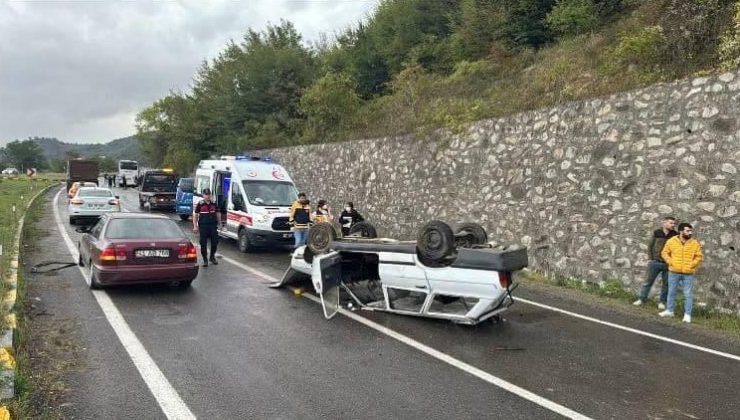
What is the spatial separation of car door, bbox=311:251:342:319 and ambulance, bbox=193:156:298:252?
21.5ft

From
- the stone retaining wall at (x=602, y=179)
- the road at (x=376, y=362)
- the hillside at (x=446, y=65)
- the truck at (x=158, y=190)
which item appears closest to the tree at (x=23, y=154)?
the hillside at (x=446, y=65)

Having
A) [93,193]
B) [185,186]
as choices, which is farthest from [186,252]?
[185,186]

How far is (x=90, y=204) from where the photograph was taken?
21.1 metres

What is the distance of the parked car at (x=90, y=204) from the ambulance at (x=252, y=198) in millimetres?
5328

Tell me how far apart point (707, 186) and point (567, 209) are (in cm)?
279

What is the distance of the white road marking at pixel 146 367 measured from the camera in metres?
4.85

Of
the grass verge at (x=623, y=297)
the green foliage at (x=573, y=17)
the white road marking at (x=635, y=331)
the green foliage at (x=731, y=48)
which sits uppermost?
the green foliage at (x=573, y=17)

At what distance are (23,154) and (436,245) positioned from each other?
6182 inches

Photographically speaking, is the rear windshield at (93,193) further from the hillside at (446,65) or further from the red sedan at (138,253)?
the red sedan at (138,253)

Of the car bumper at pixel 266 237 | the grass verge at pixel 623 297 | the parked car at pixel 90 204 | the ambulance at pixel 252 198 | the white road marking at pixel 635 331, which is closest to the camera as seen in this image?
the white road marking at pixel 635 331

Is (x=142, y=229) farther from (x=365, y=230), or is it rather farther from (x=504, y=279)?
(x=504, y=279)

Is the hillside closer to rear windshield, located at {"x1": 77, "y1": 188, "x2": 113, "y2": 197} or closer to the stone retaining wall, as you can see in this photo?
the stone retaining wall

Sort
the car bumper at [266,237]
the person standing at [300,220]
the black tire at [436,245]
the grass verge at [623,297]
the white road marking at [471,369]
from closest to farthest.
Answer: the white road marking at [471,369]
the black tire at [436,245]
the grass verge at [623,297]
the person standing at [300,220]
the car bumper at [266,237]

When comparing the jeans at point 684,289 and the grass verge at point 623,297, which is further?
the jeans at point 684,289
